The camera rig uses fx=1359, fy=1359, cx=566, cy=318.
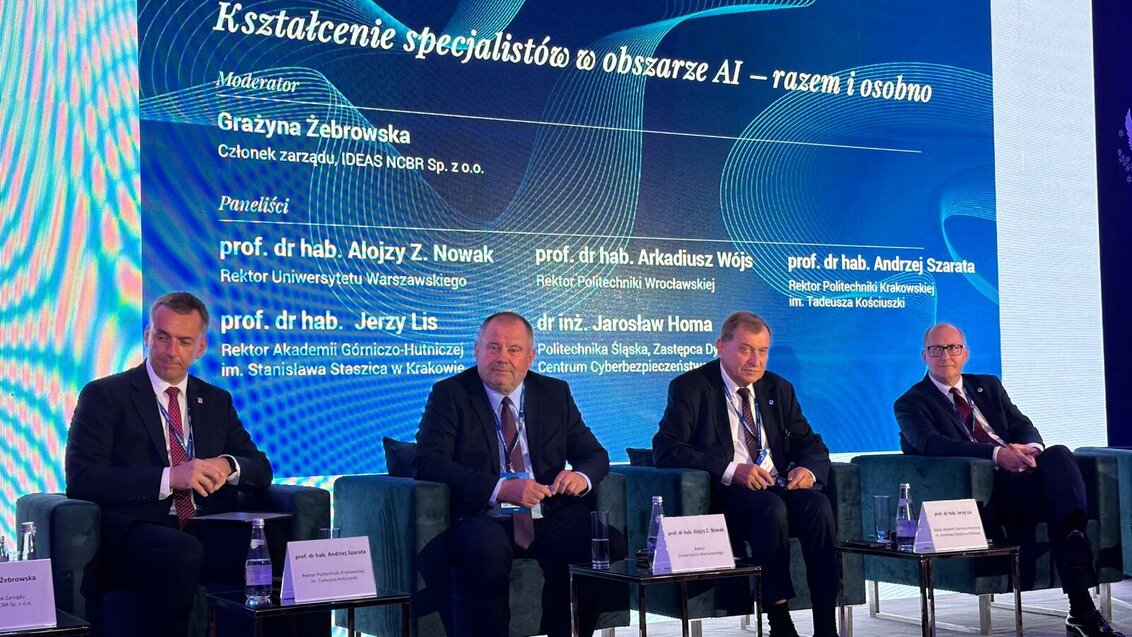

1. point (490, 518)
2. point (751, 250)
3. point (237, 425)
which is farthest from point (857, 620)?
point (237, 425)

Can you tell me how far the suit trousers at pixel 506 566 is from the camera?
3.95m

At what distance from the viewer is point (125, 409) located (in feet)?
13.2

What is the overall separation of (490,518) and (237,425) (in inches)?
34.5

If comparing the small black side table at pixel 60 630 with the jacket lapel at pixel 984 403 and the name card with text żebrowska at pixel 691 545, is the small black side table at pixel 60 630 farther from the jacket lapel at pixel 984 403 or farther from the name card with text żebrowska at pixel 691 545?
the jacket lapel at pixel 984 403

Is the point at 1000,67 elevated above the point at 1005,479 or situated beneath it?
elevated above

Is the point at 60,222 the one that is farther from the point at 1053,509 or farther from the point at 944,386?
the point at 1053,509

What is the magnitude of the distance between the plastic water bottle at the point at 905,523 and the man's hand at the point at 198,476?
2164 mm

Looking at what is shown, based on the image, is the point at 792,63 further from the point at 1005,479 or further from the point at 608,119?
the point at 1005,479

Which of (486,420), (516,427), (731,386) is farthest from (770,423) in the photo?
(486,420)

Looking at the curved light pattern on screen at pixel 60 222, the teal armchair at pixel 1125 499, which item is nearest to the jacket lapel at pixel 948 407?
the teal armchair at pixel 1125 499

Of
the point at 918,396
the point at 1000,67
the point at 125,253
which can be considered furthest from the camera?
the point at 1000,67

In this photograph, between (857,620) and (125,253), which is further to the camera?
(857,620)

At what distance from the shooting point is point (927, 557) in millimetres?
4250

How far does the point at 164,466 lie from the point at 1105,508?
341cm
